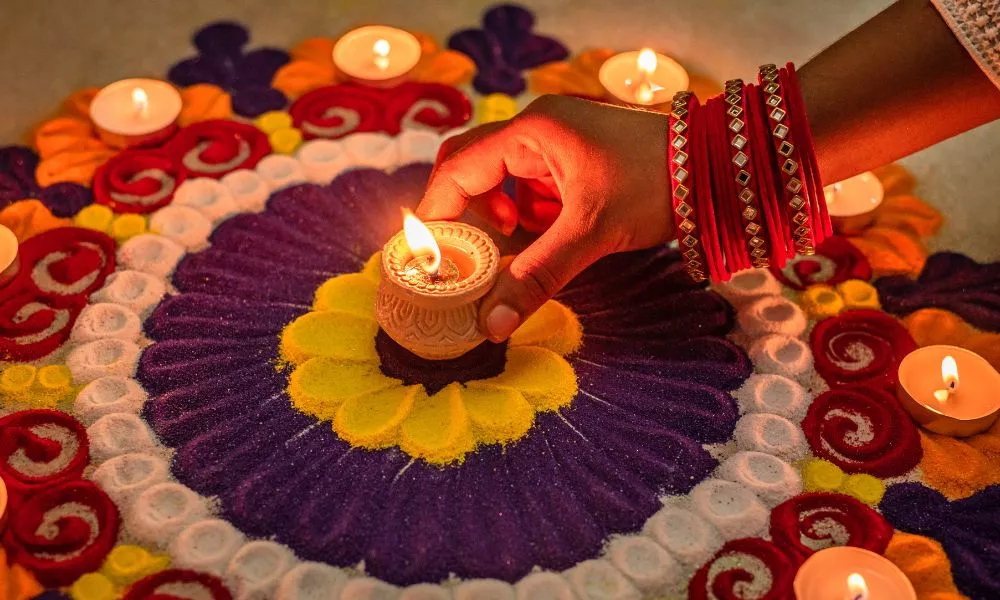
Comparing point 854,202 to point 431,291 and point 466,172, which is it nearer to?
point 466,172

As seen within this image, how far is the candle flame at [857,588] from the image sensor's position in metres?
1.36

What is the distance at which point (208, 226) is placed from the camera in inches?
74.7

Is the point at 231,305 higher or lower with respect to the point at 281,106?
lower

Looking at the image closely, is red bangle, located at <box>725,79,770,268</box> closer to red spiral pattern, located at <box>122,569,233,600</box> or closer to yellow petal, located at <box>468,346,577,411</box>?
yellow petal, located at <box>468,346,577,411</box>

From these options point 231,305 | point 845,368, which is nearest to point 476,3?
point 231,305

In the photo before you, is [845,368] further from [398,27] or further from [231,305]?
[398,27]

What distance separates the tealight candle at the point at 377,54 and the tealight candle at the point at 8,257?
0.74 m

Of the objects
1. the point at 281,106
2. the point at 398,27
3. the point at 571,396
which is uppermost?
the point at 398,27

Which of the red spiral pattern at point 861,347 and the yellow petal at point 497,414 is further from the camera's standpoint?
the red spiral pattern at point 861,347

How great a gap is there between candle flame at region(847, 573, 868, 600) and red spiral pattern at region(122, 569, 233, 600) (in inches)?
31.8

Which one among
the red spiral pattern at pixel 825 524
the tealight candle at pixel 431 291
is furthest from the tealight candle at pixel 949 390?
the tealight candle at pixel 431 291

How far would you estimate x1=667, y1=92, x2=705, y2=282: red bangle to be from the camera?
154 cm

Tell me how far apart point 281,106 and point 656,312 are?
2.96ft

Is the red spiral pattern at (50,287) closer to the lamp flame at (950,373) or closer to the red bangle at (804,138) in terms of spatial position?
the red bangle at (804,138)
